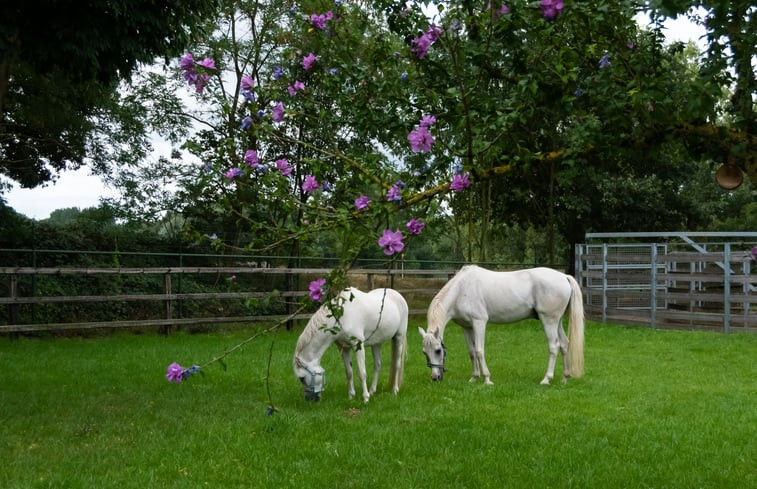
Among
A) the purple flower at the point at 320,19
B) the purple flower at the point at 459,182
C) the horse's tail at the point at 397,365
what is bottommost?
the horse's tail at the point at 397,365

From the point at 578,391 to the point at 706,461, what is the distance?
2903 millimetres

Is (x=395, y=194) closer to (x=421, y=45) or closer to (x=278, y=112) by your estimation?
(x=421, y=45)

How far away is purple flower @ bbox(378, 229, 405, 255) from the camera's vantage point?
10.0ft

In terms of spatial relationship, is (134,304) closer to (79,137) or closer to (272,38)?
(79,137)

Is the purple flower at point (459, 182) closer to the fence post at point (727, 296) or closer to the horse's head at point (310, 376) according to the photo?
the horse's head at point (310, 376)

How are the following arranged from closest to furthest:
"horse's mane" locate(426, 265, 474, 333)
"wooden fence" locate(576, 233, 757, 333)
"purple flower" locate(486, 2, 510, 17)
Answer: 1. "purple flower" locate(486, 2, 510, 17)
2. "horse's mane" locate(426, 265, 474, 333)
3. "wooden fence" locate(576, 233, 757, 333)

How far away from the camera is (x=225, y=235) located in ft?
A: 57.4

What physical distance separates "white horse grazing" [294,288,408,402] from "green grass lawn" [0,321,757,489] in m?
0.24

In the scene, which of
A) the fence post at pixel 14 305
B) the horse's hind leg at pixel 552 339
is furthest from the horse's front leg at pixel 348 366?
the fence post at pixel 14 305

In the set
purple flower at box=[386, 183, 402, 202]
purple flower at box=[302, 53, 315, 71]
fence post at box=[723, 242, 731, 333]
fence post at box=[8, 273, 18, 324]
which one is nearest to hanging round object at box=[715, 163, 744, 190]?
purple flower at box=[386, 183, 402, 202]

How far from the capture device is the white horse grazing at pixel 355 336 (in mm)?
7285

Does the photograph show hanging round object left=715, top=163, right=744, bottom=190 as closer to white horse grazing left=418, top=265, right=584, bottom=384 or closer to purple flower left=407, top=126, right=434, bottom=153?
purple flower left=407, top=126, right=434, bottom=153

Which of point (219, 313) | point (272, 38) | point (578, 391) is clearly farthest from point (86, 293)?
point (578, 391)

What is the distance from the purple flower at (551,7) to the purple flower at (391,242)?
1088 mm
